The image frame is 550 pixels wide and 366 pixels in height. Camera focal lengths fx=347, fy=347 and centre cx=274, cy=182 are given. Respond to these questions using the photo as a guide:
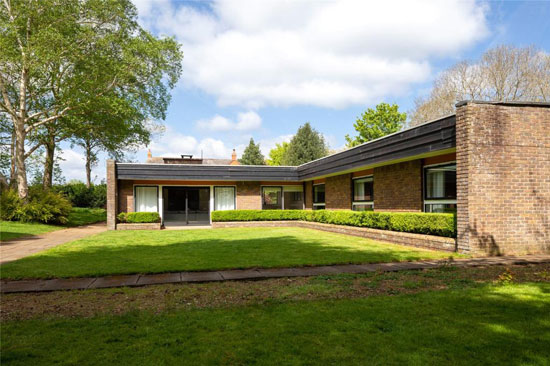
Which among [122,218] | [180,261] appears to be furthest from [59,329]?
[122,218]

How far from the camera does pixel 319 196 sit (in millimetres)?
19641

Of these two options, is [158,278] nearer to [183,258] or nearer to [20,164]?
[183,258]

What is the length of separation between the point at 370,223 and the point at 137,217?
11.8 metres

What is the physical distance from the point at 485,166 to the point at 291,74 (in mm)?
11974

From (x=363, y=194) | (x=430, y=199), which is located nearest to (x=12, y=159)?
(x=363, y=194)

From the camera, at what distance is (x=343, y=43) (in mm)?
11820

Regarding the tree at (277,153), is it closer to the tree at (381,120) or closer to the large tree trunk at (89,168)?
the tree at (381,120)

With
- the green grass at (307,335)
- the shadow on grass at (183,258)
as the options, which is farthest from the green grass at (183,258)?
the green grass at (307,335)

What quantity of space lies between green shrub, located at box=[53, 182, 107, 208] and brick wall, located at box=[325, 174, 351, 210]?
21.7 m

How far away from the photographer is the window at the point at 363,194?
1455cm

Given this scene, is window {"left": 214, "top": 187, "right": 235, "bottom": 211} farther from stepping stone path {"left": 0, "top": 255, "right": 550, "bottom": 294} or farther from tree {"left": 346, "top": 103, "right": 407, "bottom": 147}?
tree {"left": 346, "top": 103, "right": 407, "bottom": 147}

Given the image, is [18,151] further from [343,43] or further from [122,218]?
[343,43]

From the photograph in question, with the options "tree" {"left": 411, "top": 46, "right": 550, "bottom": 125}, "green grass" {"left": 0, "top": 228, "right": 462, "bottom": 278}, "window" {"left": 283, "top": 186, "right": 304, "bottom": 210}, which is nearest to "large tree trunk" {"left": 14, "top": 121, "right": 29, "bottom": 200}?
"green grass" {"left": 0, "top": 228, "right": 462, "bottom": 278}

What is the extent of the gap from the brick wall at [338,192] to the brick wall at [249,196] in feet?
14.0
